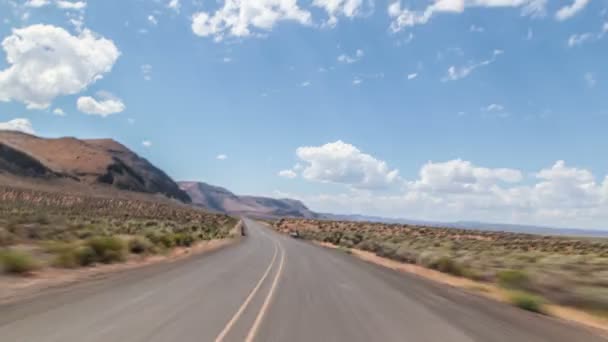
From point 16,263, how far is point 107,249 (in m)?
6.40

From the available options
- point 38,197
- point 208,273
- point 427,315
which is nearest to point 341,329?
point 427,315

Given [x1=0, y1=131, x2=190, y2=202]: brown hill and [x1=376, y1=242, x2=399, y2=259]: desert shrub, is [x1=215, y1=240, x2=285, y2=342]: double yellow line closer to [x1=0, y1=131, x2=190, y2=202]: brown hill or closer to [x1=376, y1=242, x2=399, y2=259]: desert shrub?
[x1=376, y1=242, x2=399, y2=259]: desert shrub

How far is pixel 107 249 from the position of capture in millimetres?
21656

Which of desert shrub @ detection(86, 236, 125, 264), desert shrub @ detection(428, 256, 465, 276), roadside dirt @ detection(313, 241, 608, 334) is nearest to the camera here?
roadside dirt @ detection(313, 241, 608, 334)

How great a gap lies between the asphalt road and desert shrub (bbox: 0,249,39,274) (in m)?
2.63

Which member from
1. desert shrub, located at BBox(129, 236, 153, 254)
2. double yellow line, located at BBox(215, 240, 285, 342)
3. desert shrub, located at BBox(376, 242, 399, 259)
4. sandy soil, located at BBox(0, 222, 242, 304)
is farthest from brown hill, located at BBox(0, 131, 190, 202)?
double yellow line, located at BBox(215, 240, 285, 342)

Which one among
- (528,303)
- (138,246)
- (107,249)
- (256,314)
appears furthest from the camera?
(138,246)

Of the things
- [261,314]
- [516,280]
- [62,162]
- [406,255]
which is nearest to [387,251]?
[406,255]

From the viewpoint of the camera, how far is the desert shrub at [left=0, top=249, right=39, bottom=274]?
15.2m

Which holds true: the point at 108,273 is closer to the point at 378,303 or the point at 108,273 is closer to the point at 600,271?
the point at 378,303

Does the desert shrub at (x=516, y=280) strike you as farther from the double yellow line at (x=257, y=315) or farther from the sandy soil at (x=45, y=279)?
the sandy soil at (x=45, y=279)

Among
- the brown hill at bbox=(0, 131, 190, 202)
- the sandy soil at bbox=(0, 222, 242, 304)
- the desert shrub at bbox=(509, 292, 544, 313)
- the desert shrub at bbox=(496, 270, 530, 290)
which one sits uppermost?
the brown hill at bbox=(0, 131, 190, 202)

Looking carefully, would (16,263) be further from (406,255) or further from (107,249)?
(406,255)

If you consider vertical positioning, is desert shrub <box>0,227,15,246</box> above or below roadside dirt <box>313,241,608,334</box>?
Result: above
